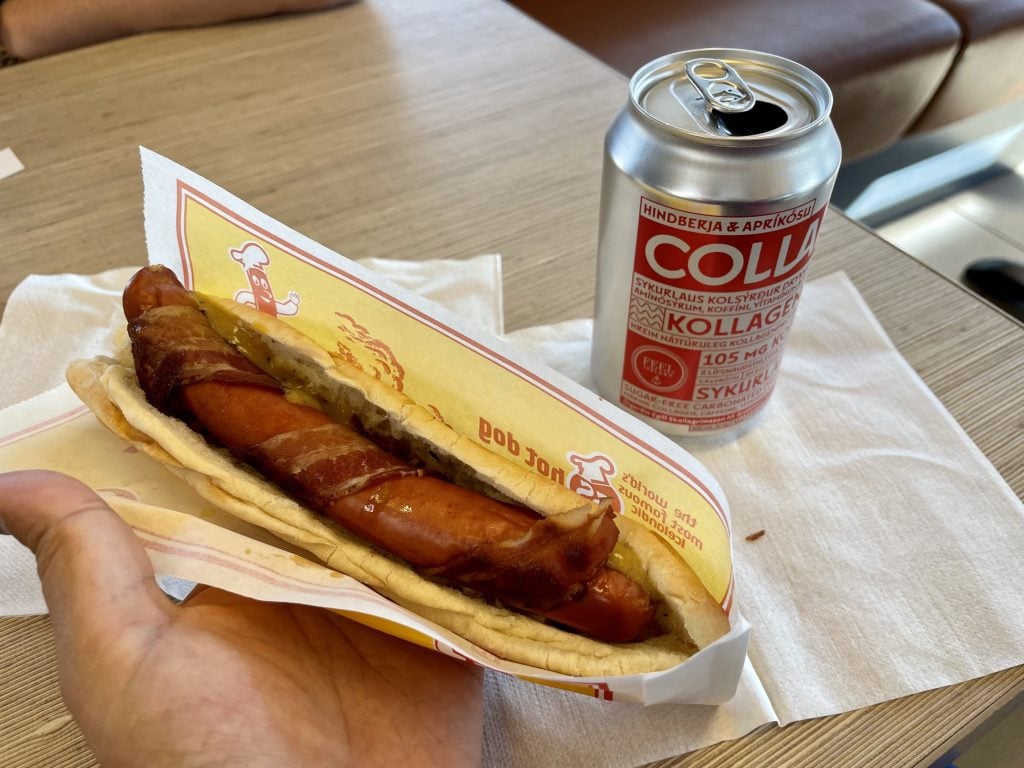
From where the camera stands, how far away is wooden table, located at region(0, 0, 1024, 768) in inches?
36.8

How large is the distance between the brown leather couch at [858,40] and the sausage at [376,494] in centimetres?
182

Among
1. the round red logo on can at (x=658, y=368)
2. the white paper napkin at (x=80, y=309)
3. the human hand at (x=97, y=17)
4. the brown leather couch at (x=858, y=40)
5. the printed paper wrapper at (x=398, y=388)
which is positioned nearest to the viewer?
the printed paper wrapper at (x=398, y=388)

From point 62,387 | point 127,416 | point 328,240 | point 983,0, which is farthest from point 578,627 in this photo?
point 983,0

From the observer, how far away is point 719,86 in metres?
0.96

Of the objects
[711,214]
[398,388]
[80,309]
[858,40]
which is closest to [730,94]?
[711,214]

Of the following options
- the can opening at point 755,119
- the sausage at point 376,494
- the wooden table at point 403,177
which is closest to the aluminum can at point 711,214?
the can opening at point 755,119

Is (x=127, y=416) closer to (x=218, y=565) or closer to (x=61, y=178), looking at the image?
(x=218, y=565)

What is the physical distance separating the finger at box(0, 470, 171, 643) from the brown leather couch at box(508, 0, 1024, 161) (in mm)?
2068

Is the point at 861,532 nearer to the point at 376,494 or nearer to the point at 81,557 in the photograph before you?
the point at 376,494

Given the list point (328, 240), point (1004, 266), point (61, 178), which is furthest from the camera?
point (1004, 266)

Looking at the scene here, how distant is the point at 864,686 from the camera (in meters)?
0.94

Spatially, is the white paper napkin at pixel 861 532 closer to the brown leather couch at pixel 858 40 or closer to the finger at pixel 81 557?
the finger at pixel 81 557

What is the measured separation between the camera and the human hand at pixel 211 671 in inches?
29.4

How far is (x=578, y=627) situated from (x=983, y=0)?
114 inches
